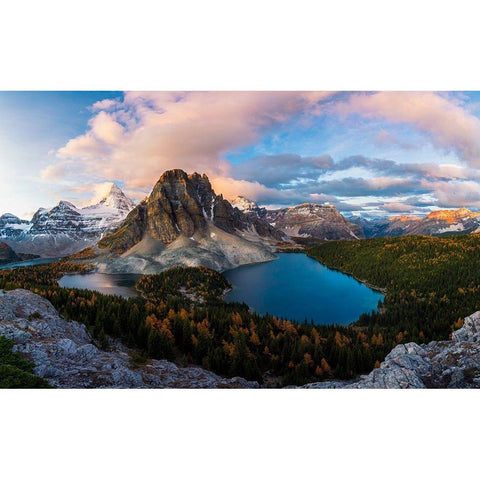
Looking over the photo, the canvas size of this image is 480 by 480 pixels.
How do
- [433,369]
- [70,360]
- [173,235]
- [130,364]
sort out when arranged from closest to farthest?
[70,360] → [433,369] → [130,364] → [173,235]

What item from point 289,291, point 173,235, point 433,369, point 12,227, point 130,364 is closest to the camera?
point 433,369

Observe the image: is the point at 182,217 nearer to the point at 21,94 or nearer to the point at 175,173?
the point at 175,173

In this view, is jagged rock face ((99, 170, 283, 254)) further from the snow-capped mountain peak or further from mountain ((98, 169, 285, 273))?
the snow-capped mountain peak

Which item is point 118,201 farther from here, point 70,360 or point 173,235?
point 70,360

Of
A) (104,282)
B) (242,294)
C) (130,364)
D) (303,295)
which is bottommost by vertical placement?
(130,364)

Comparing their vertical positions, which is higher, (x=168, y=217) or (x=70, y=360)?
(x=168, y=217)

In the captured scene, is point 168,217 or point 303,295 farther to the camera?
point 168,217

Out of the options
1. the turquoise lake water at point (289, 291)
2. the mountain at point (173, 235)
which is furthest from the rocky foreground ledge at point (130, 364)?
the mountain at point (173, 235)

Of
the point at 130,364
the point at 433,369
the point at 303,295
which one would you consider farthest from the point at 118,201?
the point at 433,369
